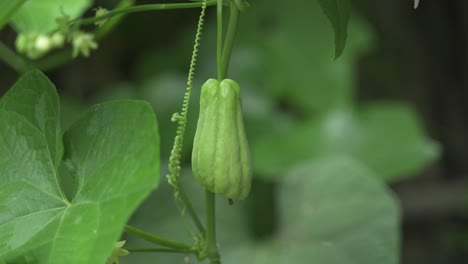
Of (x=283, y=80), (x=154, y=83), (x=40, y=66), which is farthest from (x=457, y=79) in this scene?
(x=40, y=66)

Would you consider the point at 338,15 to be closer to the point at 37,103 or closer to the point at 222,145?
the point at 222,145

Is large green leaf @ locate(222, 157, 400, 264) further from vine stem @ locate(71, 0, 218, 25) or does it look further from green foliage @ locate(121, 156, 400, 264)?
vine stem @ locate(71, 0, 218, 25)

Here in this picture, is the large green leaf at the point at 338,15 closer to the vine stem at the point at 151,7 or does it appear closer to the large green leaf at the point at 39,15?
the vine stem at the point at 151,7

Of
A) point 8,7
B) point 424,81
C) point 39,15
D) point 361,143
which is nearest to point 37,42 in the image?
point 39,15

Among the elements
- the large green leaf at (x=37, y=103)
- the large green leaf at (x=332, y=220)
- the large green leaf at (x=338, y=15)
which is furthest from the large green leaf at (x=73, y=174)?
the large green leaf at (x=332, y=220)

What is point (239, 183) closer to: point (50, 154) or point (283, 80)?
point (50, 154)
